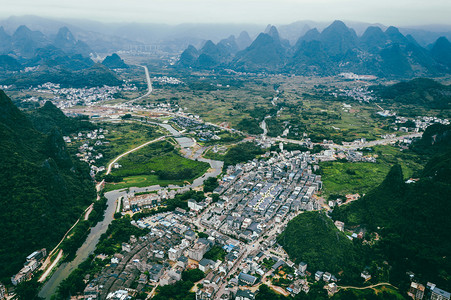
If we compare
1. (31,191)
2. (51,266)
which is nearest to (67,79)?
(31,191)

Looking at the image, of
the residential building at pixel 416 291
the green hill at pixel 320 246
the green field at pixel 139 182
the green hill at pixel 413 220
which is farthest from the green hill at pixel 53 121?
the residential building at pixel 416 291

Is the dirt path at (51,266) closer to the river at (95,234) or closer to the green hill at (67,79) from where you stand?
the river at (95,234)

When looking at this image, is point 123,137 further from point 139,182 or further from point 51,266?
point 51,266

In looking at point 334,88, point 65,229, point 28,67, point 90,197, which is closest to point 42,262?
point 65,229

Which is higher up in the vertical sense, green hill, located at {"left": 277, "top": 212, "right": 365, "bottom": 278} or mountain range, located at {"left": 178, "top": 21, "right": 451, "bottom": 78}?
mountain range, located at {"left": 178, "top": 21, "right": 451, "bottom": 78}

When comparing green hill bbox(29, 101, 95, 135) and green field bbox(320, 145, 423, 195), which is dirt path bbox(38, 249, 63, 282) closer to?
green field bbox(320, 145, 423, 195)

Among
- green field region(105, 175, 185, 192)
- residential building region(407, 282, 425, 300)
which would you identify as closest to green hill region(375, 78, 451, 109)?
residential building region(407, 282, 425, 300)
